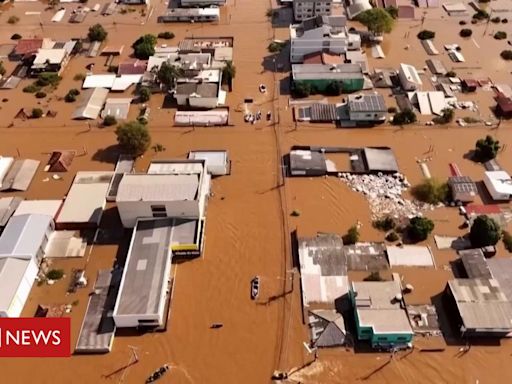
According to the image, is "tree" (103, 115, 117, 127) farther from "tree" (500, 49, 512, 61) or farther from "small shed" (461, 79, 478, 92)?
"tree" (500, 49, 512, 61)

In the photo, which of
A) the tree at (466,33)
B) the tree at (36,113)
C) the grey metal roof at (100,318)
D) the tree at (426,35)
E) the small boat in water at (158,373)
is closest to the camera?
the small boat in water at (158,373)

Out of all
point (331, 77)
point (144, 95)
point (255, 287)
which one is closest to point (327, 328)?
point (255, 287)

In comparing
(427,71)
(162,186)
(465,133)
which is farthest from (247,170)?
(427,71)

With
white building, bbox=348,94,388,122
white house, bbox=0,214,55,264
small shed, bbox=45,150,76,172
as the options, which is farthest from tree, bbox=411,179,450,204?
small shed, bbox=45,150,76,172

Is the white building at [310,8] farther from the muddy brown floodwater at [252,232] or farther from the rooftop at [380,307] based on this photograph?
the rooftop at [380,307]

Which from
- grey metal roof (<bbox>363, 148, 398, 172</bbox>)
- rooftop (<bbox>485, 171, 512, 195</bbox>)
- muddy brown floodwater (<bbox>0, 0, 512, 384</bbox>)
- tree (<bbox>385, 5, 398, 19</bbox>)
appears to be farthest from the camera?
tree (<bbox>385, 5, 398, 19</bbox>)

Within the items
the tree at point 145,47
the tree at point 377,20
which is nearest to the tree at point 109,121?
the tree at point 145,47
